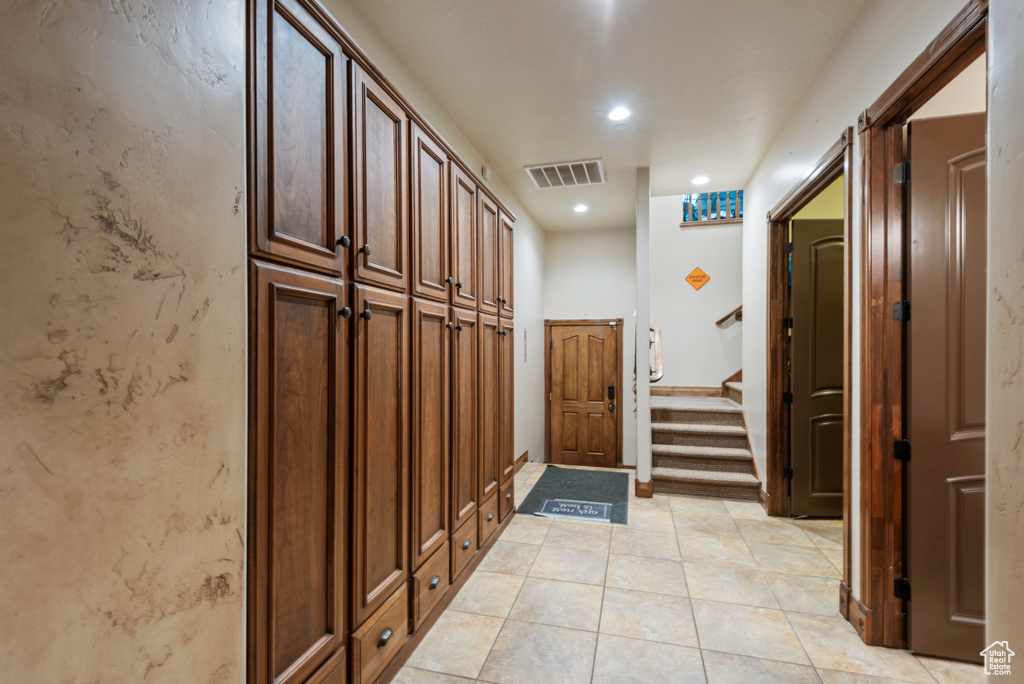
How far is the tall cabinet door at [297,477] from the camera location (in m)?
1.09

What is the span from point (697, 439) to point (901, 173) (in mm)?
2988

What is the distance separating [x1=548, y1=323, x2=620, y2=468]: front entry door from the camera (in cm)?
534

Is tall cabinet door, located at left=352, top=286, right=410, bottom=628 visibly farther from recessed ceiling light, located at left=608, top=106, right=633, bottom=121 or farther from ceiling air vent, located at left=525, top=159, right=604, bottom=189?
ceiling air vent, located at left=525, top=159, right=604, bottom=189

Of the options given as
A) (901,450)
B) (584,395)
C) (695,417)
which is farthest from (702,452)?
(901,450)

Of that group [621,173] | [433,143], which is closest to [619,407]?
[621,173]

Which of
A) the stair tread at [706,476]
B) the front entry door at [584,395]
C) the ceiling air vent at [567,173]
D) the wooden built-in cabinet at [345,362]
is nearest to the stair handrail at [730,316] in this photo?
the front entry door at [584,395]

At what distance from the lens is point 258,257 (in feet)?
3.60

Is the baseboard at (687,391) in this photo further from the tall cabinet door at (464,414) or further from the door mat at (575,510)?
the tall cabinet door at (464,414)

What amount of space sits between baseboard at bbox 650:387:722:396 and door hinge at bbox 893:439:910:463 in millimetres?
3580

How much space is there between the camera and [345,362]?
1.44m

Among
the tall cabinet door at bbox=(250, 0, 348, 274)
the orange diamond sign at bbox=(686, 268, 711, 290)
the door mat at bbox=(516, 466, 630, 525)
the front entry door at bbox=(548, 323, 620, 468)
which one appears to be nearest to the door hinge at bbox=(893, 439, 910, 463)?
the door mat at bbox=(516, 466, 630, 525)

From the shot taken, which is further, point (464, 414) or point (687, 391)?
point (687, 391)

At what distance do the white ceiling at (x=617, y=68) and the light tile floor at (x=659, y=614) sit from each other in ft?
9.32

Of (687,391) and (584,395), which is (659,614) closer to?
(584,395)
